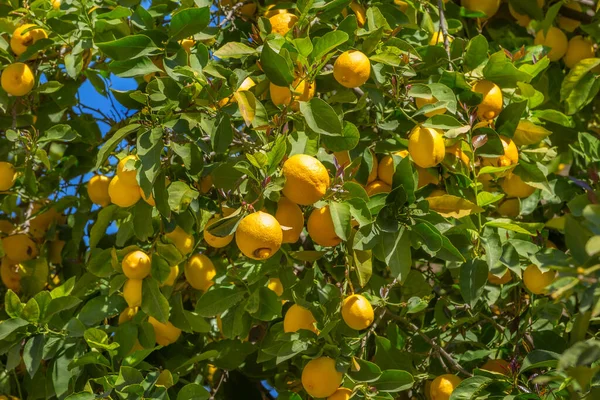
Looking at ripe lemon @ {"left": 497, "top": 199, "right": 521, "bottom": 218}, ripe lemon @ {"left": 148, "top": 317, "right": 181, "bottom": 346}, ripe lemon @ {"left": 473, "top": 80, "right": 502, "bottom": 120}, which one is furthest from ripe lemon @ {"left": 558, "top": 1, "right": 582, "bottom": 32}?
ripe lemon @ {"left": 148, "top": 317, "right": 181, "bottom": 346}

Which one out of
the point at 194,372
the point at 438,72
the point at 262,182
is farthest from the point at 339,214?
the point at 194,372

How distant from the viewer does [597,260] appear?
1223mm

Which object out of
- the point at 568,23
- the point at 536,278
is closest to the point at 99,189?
the point at 536,278

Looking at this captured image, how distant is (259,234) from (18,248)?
109 centimetres

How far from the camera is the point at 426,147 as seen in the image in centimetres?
169

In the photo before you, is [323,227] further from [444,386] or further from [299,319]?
[444,386]

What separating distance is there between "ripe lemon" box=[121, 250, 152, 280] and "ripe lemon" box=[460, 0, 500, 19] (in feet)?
3.87

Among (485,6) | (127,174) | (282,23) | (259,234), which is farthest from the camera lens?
(485,6)

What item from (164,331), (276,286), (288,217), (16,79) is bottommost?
(164,331)

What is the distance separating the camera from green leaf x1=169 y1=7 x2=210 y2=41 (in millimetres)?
1758

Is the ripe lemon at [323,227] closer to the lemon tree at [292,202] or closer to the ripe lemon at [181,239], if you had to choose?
the lemon tree at [292,202]

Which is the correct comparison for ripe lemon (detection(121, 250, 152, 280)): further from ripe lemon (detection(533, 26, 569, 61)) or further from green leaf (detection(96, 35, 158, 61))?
ripe lemon (detection(533, 26, 569, 61))

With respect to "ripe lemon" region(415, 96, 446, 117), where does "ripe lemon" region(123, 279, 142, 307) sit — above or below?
below

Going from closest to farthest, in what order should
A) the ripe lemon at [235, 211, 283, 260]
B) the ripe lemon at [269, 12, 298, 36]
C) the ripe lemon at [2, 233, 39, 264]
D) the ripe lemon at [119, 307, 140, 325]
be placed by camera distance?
the ripe lemon at [235, 211, 283, 260]
the ripe lemon at [269, 12, 298, 36]
the ripe lemon at [119, 307, 140, 325]
the ripe lemon at [2, 233, 39, 264]
